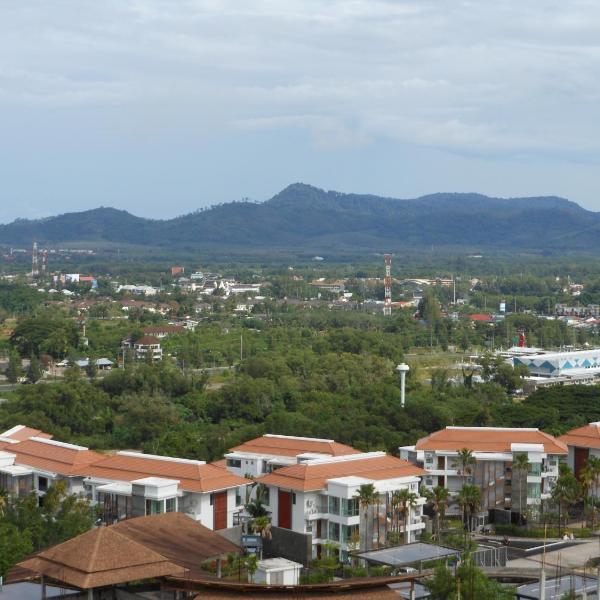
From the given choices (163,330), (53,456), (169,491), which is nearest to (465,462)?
(169,491)

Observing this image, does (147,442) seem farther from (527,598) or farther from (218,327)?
(218,327)

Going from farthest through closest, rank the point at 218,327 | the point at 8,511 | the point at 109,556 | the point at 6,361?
the point at 218,327 < the point at 6,361 < the point at 8,511 < the point at 109,556

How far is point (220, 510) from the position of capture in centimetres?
2511

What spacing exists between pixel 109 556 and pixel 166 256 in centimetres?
17951

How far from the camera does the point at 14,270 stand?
142 metres

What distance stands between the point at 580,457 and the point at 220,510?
10.2 m

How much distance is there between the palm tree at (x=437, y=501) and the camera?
83.5 ft

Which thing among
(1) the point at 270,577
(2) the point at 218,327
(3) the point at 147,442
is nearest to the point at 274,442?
(3) the point at 147,442

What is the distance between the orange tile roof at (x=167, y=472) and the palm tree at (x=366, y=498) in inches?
112

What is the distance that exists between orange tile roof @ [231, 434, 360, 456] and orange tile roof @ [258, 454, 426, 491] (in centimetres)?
196

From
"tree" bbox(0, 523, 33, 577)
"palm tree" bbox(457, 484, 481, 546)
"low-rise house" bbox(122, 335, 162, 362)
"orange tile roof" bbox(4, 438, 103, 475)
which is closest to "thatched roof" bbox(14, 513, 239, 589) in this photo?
"tree" bbox(0, 523, 33, 577)

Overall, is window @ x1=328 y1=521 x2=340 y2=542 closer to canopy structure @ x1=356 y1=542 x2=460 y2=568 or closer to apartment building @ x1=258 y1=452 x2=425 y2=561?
apartment building @ x1=258 y1=452 x2=425 y2=561

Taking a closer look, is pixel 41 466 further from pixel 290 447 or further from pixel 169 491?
pixel 290 447

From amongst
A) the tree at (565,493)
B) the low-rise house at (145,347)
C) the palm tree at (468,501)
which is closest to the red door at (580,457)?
the tree at (565,493)
